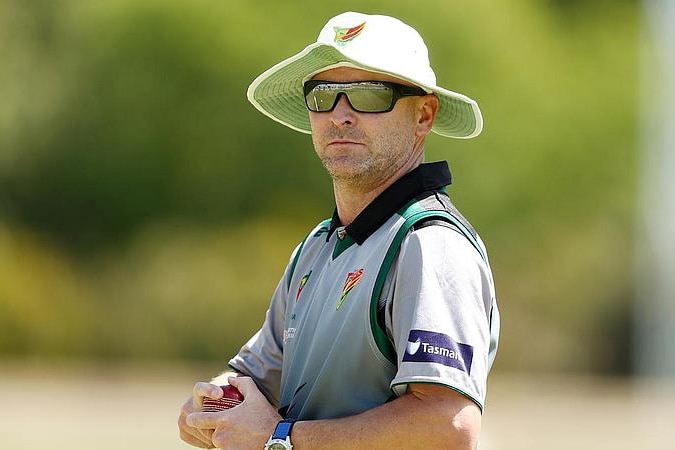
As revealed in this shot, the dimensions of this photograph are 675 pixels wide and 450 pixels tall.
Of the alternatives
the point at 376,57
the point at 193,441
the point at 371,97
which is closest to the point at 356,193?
the point at 371,97

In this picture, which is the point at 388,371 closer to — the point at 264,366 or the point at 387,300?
the point at 387,300

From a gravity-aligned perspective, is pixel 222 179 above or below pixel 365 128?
below

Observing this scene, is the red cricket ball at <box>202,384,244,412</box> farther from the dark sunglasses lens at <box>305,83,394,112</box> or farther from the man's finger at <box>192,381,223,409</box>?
the dark sunglasses lens at <box>305,83,394,112</box>

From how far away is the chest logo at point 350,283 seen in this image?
3346 millimetres

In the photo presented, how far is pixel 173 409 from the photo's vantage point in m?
15.7

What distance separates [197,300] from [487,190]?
5494 millimetres

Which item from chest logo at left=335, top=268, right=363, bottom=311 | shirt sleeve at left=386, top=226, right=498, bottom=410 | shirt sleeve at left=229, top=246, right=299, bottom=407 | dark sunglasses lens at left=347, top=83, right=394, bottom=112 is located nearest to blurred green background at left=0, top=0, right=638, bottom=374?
shirt sleeve at left=229, top=246, right=299, bottom=407

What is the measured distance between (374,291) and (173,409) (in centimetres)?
1283

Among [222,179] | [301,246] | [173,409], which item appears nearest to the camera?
[301,246]

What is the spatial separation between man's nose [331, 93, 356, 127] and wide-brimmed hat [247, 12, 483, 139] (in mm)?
112

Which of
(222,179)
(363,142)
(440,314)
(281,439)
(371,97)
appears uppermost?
(371,97)

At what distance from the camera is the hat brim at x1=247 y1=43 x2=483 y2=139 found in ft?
12.0

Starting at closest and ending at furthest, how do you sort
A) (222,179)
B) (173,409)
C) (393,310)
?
(393,310)
(173,409)
(222,179)

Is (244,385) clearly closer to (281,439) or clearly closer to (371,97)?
(281,439)
